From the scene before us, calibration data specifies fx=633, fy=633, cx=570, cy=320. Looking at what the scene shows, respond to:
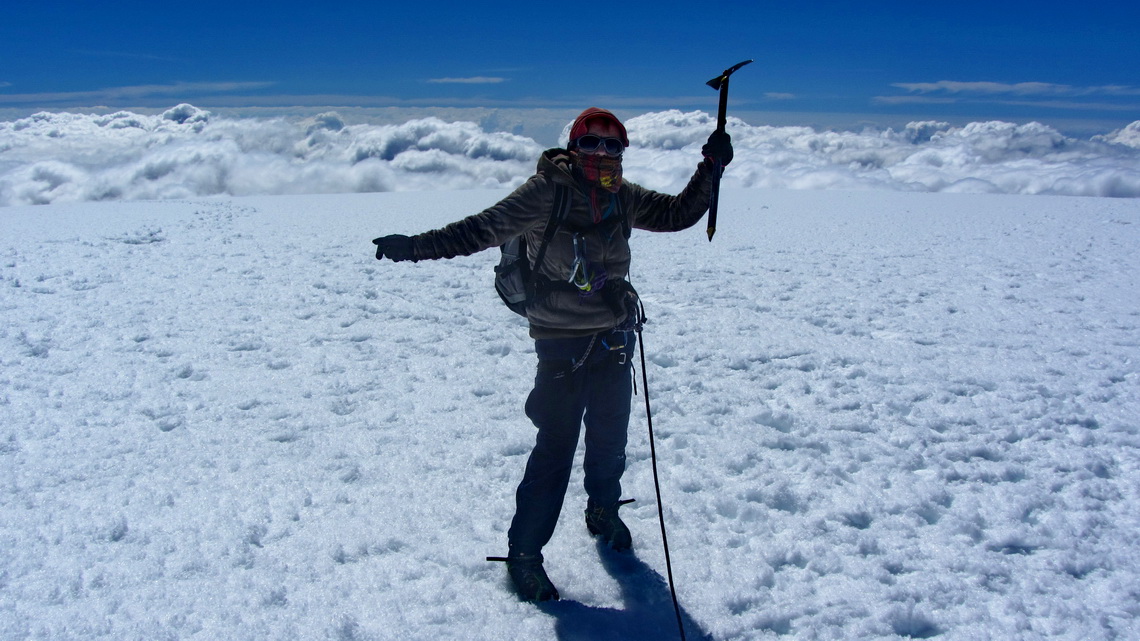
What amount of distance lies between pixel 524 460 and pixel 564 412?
1.73m

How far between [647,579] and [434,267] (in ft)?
32.3

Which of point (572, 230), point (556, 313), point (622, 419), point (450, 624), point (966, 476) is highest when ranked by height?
point (572, 230)

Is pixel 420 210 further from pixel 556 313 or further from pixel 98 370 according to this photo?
pixel 556 313

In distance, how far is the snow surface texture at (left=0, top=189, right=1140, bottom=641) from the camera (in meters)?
3.05

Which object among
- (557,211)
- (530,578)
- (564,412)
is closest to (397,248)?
(557,211)

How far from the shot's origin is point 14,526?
12.0ft

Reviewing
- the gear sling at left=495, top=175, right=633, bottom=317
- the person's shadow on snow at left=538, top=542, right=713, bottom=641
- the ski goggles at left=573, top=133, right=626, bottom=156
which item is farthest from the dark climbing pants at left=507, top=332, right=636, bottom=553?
the ski goggles at left=573, top=133, right=626, bottom=156

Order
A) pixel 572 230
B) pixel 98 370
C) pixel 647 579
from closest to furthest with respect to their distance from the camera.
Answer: pixel 572 230 < pixel 647 579 < pixel 98 370

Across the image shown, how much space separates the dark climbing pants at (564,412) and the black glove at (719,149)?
3.16 ft

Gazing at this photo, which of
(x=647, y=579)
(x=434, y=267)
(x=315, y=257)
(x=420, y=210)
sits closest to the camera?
(x=647, y=579)

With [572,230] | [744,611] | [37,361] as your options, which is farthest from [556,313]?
[37,361]

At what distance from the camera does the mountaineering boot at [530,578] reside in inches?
121

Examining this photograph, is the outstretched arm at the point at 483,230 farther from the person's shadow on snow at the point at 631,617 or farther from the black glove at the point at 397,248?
the person's shadow on snow at the point at 631,617

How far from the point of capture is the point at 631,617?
302 centimetres
